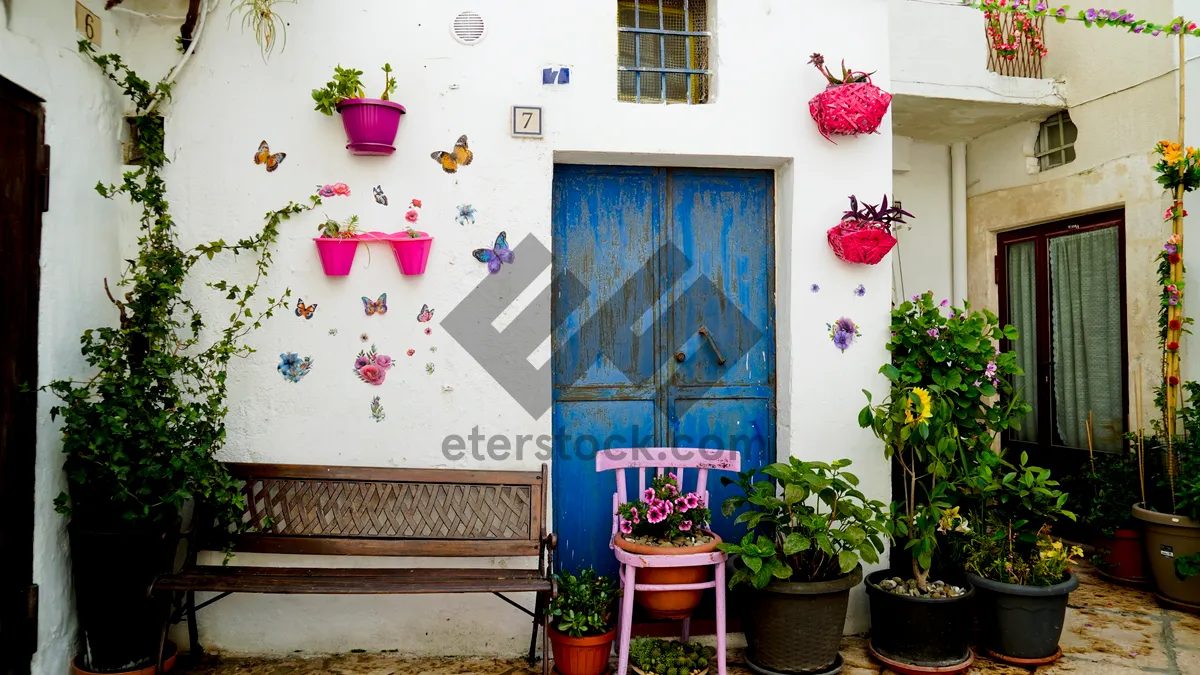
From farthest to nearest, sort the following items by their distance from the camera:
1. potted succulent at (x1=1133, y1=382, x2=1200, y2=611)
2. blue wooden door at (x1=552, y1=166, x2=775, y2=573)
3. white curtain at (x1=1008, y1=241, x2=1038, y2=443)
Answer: white curtain at (x1=1008, y1=241, x2=1038, y2=443), potted succulent at (x1=1133, y1=382, x2=1200, y2=611), blue wooden door at (x1=552, y1=166, x2=775, y2=573)

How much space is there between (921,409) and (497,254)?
190 cm

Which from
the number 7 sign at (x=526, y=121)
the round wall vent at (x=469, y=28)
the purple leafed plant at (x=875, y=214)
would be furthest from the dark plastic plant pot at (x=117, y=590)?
the purple leafed plant at (x=875, y=214)

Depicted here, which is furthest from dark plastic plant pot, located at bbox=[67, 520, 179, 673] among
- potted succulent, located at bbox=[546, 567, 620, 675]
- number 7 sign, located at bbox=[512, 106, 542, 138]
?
number 7 sign, located at bbox=[512, 106, 542, 138]

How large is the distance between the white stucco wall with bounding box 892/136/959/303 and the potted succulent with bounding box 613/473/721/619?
3144 millimetres

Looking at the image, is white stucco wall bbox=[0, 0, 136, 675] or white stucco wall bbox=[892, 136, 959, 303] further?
white stucco wall bbox=[892, 136, 959, 303]

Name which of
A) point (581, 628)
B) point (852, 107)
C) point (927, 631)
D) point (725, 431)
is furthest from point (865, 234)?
point (581, 628)

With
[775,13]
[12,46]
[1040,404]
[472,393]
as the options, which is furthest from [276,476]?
[1040,404]

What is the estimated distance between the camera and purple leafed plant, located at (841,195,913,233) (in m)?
3.40

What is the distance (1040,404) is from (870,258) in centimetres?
278

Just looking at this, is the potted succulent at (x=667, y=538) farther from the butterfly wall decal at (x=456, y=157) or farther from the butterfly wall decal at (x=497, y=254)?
the butterfly wall decal at (x=456, y=157)

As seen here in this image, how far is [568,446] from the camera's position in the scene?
354 centimetres

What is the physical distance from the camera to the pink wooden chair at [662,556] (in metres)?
3.00

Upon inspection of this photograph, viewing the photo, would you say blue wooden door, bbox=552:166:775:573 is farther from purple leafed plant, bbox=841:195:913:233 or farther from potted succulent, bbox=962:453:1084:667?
potted succulent, bbox=962:453:1084:667

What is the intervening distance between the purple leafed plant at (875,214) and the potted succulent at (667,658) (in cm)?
198
